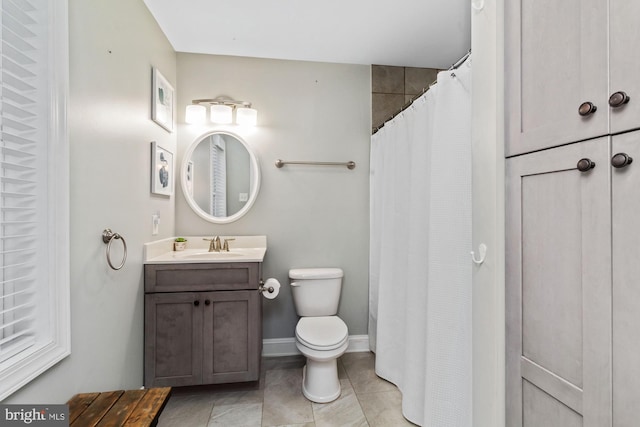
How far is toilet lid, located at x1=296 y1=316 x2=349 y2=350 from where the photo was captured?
1868mm

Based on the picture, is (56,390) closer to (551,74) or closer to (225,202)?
(225,202)

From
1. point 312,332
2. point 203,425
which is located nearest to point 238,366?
point 203,425

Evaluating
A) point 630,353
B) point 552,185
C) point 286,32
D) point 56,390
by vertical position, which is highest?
point 286,32

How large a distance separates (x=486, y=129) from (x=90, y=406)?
170cm

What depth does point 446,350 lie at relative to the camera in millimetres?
1442

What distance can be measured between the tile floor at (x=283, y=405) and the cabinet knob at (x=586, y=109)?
173 centimetres

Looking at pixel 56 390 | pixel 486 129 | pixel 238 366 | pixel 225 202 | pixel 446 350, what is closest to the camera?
pixel 486 129

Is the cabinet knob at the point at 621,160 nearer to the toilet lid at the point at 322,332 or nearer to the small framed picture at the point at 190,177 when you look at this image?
the toilet lid at the point at 322,332

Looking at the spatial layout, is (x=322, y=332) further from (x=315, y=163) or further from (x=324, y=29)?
(x=324, y=29)

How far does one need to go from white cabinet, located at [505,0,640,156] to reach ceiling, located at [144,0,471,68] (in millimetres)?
1216

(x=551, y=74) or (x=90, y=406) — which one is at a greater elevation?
(x=551, y=74)

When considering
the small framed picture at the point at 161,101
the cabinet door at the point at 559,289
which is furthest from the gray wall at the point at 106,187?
the cabinet door at the point at 559,289

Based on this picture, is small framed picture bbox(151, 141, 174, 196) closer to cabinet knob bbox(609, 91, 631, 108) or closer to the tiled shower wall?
the tiled shower wall

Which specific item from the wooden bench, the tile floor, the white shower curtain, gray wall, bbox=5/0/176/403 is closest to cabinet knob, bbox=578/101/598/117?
the white shower curtain
